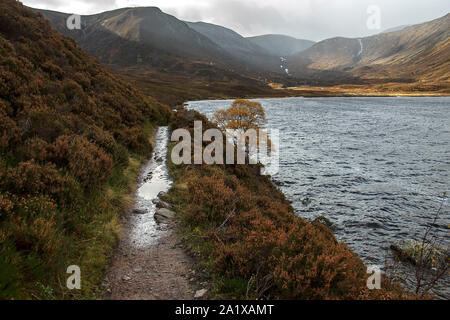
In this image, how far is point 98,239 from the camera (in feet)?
21.9

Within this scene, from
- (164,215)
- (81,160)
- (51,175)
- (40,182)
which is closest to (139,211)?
(164,215)

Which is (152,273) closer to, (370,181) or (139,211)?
(139,211)

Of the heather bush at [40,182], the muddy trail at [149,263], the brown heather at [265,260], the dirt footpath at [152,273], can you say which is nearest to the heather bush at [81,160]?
the heather bush at [40,182]

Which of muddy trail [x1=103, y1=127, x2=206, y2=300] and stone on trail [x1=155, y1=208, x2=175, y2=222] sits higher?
stone on trail [x1=155, y1=208, x2=175, y2=222]

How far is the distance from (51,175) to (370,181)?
24.9m

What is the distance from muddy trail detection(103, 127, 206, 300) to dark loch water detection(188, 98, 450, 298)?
32.6ft

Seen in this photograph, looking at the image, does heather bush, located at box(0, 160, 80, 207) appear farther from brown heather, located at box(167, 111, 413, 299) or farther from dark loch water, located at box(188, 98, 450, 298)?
dark loch water, located at box(188, 98, 450, 298)

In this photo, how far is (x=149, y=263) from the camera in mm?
6465

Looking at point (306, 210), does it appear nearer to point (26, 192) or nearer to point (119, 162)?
point (119, 162)

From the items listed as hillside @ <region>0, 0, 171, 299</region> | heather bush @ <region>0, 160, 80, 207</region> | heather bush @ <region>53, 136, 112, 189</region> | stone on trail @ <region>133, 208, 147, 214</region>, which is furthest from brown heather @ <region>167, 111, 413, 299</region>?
heather bush @ <region>0, 160, 80, 207</region>

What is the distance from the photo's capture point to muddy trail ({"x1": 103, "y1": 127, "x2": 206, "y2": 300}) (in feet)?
17.6

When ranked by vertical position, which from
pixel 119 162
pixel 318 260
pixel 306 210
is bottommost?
pixel 306 210
